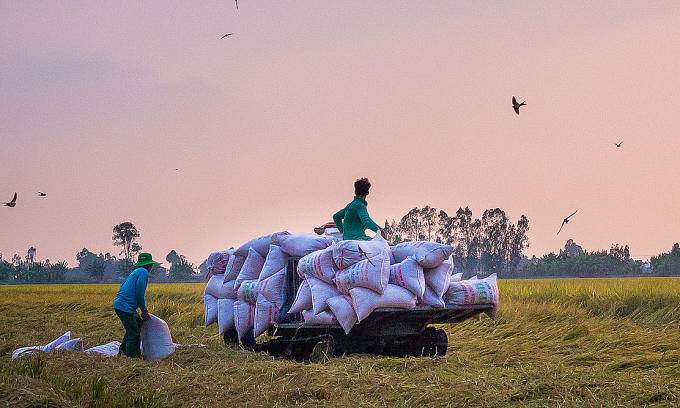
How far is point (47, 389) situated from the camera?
5.19 meters

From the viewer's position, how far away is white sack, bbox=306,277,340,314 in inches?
277

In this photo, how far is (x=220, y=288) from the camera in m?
9.42

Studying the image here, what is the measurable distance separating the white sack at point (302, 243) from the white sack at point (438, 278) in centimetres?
134

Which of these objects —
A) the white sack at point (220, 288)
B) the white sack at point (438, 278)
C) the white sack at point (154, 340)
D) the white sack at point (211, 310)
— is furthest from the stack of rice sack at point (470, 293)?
the white sack at point (211, 310)

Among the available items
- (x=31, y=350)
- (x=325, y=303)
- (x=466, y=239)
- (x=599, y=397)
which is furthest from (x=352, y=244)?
(x=466, y=239)

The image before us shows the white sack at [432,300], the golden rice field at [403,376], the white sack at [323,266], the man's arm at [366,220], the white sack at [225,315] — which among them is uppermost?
the man's arm at [366,220]

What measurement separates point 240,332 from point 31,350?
2368 mm

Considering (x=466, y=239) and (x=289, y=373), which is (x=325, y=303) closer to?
(x=289, y=373)

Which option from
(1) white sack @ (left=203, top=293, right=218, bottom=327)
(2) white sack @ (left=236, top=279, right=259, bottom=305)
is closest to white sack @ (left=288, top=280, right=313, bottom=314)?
(2) white sack @ (left=236, top=279, right=259, bottom=305)

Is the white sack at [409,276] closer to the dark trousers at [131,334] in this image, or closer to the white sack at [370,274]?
the white sack at [370,274]

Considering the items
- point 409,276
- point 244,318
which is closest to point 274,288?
point 244,318

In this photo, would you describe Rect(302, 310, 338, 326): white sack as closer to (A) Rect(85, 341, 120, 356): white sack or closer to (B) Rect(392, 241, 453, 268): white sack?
(B) Rect(392, 241, 453, 268): white sack

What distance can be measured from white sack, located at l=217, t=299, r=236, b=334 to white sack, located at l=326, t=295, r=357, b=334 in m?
2.76

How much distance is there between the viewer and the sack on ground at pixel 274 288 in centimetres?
793
